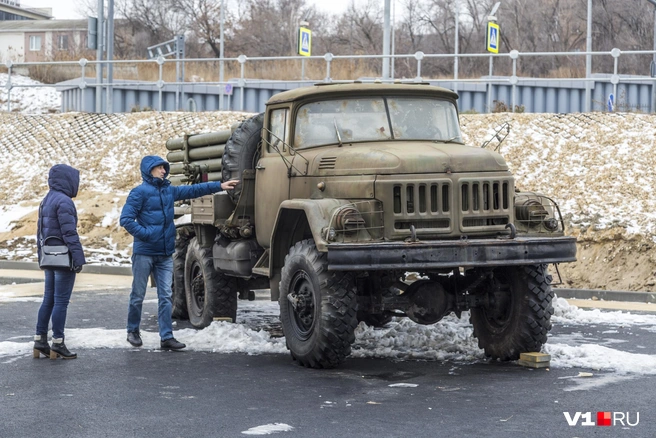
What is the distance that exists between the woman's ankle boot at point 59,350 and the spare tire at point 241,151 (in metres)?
2.63


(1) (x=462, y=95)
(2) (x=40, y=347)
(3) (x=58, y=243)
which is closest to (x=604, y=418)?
(3) (x=58, y=243)

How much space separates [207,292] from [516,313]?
4.06m

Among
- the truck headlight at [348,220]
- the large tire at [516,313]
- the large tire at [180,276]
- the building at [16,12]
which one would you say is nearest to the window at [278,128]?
the truck headlight at [348,220]

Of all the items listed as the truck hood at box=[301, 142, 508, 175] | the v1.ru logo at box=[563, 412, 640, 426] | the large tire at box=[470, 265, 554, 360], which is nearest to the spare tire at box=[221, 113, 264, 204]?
the truck hood at box=[301, 142, 508, 175]

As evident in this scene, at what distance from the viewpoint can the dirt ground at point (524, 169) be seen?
18828mm

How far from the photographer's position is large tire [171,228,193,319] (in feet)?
46.1

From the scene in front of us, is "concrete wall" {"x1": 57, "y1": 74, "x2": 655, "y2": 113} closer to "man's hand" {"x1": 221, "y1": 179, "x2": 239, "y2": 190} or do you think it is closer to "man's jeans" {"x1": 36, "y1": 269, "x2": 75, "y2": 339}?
"man's hand" {"x1": 221, "y1": 179, "x2": 239, "y2": 190}

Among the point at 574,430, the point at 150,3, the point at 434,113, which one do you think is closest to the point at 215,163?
the point at 434,113

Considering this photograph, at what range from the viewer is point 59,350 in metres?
10.5

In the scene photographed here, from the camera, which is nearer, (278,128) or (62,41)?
(278,128)

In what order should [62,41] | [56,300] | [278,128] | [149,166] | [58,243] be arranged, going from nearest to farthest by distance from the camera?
1. [58,243]
2. [56,300]
3. [149,166]
4. [278,128]
5. [62,41]

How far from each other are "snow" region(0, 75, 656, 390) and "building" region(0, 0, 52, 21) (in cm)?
6913

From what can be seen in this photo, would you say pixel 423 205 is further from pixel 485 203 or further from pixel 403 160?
pixel 485 203

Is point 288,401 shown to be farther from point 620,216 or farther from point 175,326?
point 620,216
